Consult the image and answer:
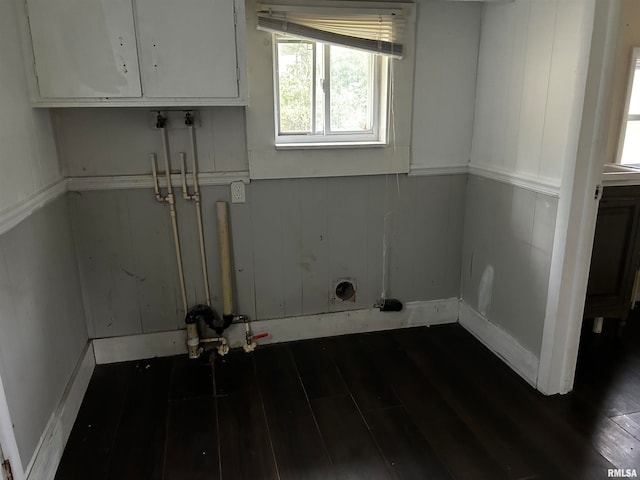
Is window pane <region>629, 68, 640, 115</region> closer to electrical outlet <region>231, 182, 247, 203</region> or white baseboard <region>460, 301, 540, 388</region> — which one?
white baseboard <region>460, 301, 540, 388</region>

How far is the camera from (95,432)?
215 cm

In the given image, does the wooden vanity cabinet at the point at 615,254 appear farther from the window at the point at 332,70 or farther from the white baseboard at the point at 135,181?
the white baseboard at the point at 135,181

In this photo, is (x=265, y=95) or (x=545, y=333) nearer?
(x=545, y=333)

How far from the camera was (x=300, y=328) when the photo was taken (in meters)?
2.93

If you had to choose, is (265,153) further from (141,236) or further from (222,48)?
(141,236)

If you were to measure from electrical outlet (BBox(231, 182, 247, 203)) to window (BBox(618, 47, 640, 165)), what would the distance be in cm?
268

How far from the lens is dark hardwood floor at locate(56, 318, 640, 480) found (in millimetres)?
1947

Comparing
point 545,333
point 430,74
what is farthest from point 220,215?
point 545,333

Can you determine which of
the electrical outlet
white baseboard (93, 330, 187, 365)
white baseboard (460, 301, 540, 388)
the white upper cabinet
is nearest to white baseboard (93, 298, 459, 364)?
white baseboard (93, 330, 187, 365)

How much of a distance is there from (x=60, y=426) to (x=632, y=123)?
13.3 feet

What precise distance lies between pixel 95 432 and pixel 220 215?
1.19 meters

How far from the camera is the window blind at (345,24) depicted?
2412 mm

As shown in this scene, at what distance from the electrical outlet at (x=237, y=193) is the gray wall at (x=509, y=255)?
1.38 meters

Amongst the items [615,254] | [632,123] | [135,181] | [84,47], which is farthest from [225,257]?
[632,123]
